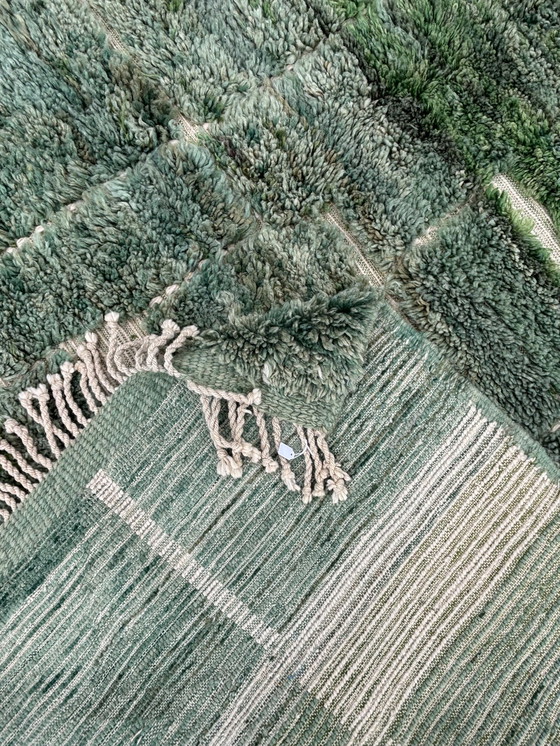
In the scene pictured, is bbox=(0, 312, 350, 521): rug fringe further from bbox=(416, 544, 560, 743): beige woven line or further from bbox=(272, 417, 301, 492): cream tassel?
bbox=(416, 544, 560, 743): beige woven line

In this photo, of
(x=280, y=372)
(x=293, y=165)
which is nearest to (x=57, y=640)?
(x=280, y=372)

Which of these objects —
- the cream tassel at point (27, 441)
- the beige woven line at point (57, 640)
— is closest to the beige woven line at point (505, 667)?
the beige woven line at point (57, 640)

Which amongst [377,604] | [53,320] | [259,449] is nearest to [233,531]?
[259,449]

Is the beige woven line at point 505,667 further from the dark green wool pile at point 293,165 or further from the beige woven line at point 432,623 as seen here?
the dark green wool pile at point 293,165

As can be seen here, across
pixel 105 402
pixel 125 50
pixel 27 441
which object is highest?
pixel 125 50

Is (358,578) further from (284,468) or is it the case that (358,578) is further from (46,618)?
(46,618)

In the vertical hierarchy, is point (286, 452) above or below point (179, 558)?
above

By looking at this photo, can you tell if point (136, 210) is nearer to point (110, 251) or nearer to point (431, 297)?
point (110, 251)
